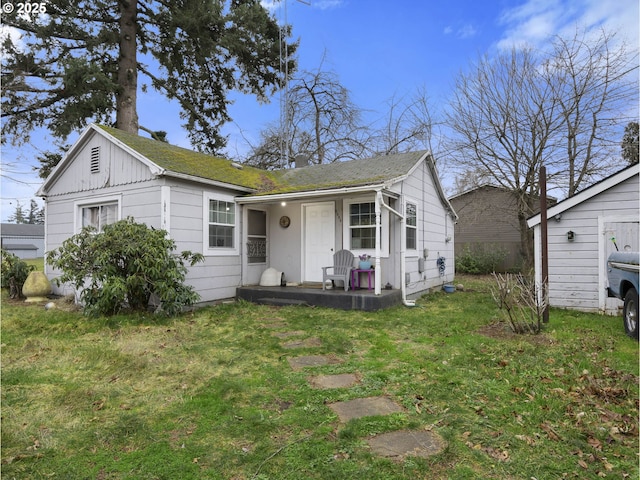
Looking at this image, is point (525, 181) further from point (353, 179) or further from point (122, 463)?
point (122, 463)

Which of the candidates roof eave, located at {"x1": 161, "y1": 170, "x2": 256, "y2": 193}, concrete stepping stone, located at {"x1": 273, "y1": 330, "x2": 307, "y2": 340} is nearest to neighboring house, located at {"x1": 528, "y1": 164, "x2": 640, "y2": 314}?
concrete stepping stone, located at {"x1": 273, "y1": 330, "x2": 307, "y2": 340}

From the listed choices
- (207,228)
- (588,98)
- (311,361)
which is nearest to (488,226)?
(588,98)

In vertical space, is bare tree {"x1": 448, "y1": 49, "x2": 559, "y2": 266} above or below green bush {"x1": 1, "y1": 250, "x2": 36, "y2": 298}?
above

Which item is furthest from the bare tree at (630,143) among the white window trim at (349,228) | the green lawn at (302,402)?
the green lawn at (302,402)

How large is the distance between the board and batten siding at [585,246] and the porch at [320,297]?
136 inches

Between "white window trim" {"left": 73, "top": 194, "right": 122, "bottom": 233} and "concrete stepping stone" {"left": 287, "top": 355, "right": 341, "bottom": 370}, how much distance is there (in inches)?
235

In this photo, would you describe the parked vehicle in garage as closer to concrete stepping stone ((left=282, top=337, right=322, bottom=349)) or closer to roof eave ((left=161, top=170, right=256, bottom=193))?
concrete stepping stone ((left=282, top=337, right=322, bottom=349))

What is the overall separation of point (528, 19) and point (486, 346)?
1058cm

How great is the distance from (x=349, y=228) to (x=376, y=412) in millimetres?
6144

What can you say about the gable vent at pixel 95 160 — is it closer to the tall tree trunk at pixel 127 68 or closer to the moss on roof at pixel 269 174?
the moss on roof at pixel 269 174

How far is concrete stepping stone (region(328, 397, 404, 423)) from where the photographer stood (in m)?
3.05

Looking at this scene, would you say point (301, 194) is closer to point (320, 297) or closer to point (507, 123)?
point (320, 297)

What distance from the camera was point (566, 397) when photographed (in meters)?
3.39

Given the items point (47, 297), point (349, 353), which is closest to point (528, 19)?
point (349, 353)
